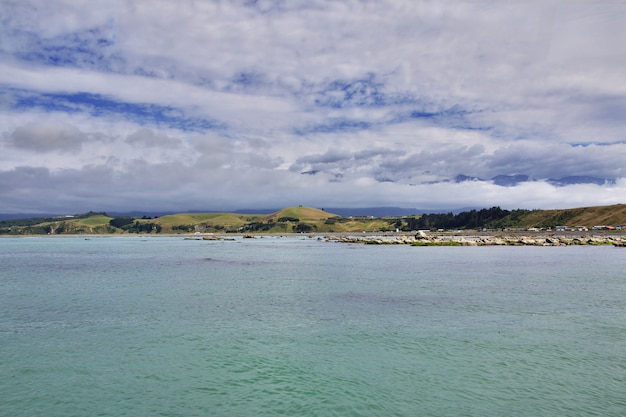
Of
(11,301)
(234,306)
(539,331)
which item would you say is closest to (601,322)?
(539,331)

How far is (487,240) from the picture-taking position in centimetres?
14850

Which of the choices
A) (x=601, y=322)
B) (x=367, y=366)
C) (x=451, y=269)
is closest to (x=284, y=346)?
(x=367, y=366)

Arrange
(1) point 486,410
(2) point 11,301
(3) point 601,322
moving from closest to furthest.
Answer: (1) point 486,410, (3) point 601,322, (2) point 11,301

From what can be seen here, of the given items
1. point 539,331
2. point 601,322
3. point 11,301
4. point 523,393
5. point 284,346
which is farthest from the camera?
point 11,301

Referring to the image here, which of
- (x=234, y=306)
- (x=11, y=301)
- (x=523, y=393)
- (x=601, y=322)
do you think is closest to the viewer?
(x=523, y=393)

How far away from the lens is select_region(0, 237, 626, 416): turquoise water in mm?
17156

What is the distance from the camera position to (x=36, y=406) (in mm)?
17031

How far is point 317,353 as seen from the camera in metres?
23.5

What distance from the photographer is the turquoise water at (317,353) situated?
56.3 ft

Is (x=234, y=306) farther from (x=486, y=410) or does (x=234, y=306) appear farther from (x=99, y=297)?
(x=486, y=410)

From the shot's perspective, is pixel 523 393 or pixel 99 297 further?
pixel 99 297

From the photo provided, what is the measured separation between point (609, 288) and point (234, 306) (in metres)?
37.8

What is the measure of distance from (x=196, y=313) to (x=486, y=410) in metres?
24.1

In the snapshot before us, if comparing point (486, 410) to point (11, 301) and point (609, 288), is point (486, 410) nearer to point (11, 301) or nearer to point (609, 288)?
point (609, 288)
